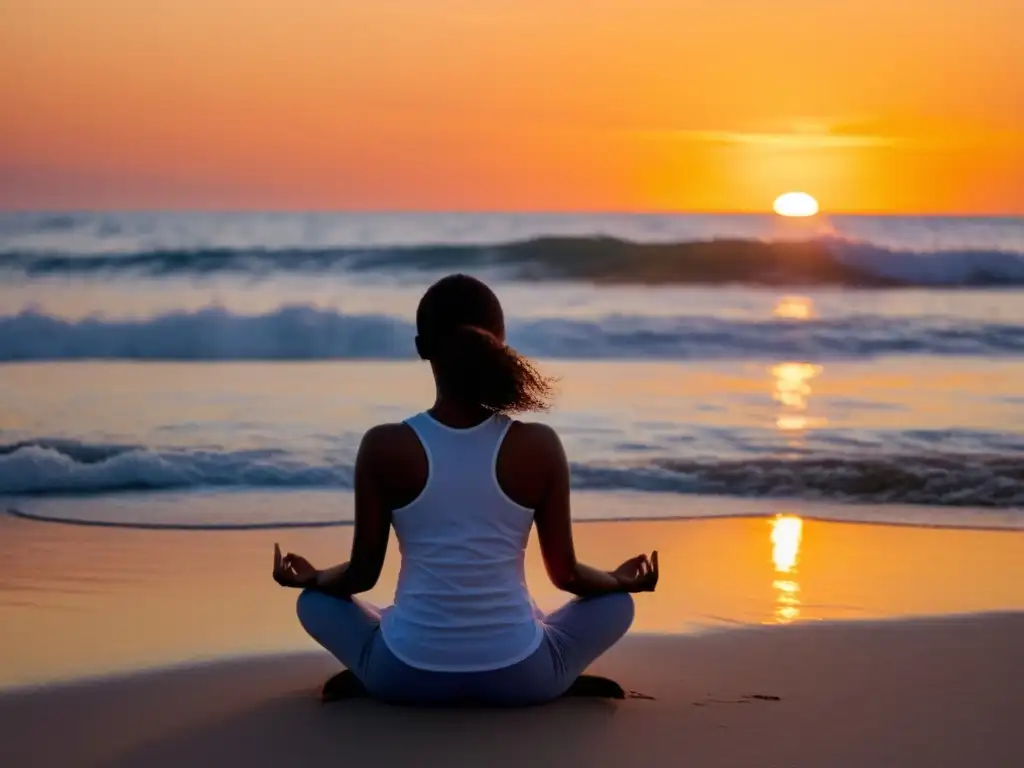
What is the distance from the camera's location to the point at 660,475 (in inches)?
332

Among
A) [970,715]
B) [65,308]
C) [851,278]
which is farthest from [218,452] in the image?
[851,278]

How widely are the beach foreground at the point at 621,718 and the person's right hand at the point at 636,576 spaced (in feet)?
1.18

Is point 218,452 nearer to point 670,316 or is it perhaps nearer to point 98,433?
point 98,433

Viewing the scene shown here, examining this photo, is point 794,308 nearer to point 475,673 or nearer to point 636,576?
point 636,576

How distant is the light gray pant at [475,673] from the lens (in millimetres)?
3709

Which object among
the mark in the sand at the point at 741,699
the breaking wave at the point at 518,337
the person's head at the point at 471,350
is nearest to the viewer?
the person's head at the point at 471,350

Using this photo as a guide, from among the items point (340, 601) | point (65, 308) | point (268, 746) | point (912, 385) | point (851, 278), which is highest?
point (851, 278)

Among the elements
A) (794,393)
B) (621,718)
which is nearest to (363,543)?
(621,718)

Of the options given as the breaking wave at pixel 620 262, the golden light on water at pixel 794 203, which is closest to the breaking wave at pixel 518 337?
the breaking wave at pixel 620 262

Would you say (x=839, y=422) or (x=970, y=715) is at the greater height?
(x=839, y=422)

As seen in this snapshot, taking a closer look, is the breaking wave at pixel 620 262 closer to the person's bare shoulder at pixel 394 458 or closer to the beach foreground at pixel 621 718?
the beach foreground at pixel 621 718

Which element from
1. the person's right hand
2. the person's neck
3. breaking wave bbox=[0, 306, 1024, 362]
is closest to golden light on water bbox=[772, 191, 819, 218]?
breaking wave bbox=[0, 306, 1024, 362]

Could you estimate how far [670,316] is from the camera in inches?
791

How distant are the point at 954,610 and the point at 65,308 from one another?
16.3m
